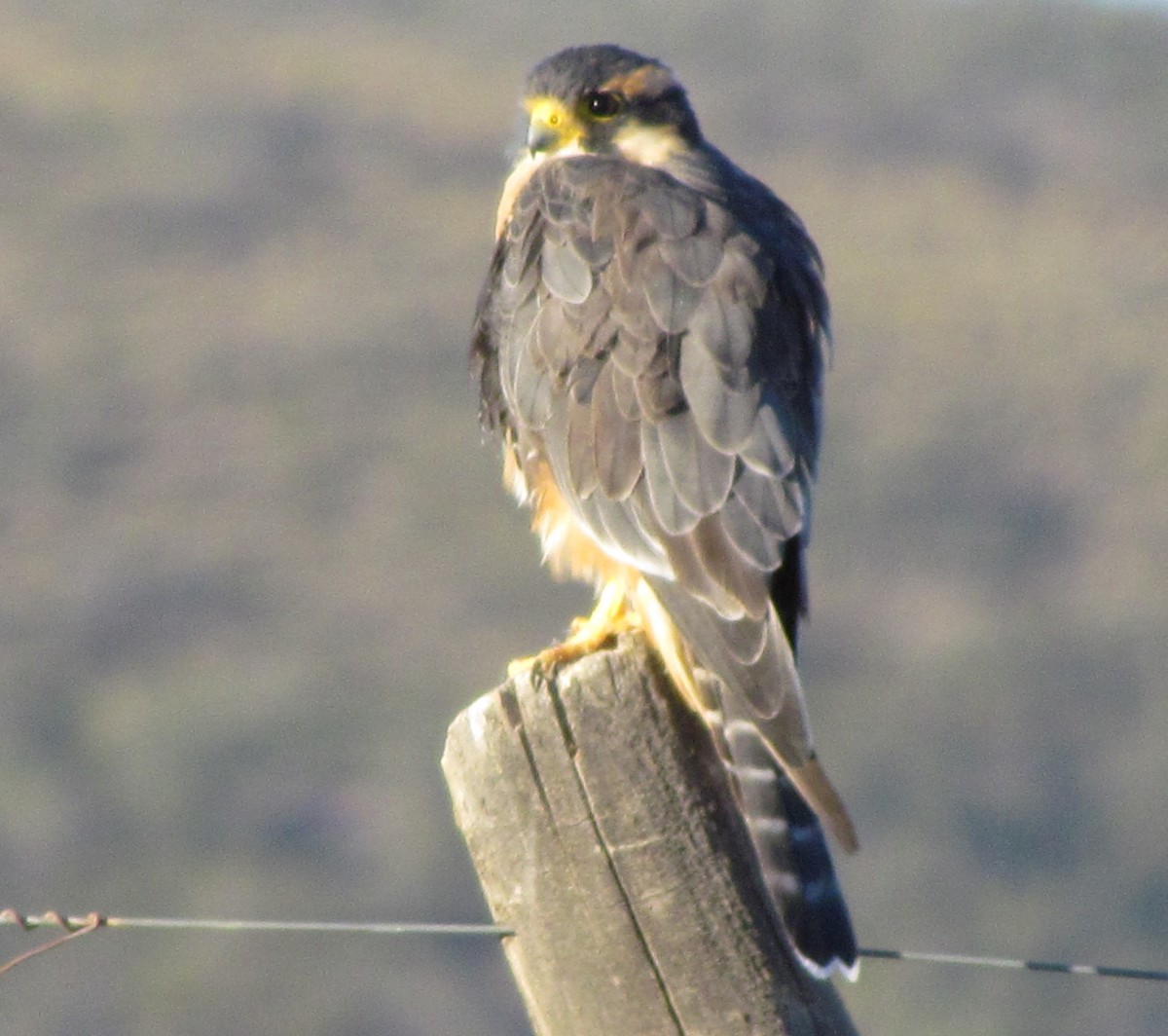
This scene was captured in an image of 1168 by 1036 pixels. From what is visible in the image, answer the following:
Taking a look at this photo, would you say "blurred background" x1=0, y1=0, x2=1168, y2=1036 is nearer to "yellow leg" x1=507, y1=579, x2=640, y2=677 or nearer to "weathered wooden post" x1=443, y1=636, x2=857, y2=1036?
"yellow leg" x1=507, y1=579, x2=640, y2=677

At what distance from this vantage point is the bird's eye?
18.1 feet

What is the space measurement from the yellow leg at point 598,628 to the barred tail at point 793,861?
0.41 m

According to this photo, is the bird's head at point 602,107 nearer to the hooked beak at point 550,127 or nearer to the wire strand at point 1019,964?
the hooked beak at point 550,127

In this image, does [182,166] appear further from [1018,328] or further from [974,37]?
[974,37]

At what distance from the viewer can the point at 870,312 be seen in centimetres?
3728

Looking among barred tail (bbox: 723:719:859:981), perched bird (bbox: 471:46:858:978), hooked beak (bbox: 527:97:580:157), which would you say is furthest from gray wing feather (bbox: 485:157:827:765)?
hooked beak (bbox: 527:97:580:157)

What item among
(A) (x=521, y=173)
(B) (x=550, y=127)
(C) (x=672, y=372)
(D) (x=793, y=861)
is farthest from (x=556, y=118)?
(D) (x=793, y=861)

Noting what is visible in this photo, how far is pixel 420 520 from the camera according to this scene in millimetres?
28891

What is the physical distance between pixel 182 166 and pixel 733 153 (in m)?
10.5

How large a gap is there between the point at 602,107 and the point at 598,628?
1.58 meters

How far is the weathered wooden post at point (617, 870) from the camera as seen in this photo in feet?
10.3

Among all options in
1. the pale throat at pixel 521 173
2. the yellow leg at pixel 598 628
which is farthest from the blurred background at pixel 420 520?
the yellow leg at pixel 598 628

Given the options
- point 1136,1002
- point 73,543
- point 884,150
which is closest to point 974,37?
point 884,150

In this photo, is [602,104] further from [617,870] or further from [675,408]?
[617,870]
